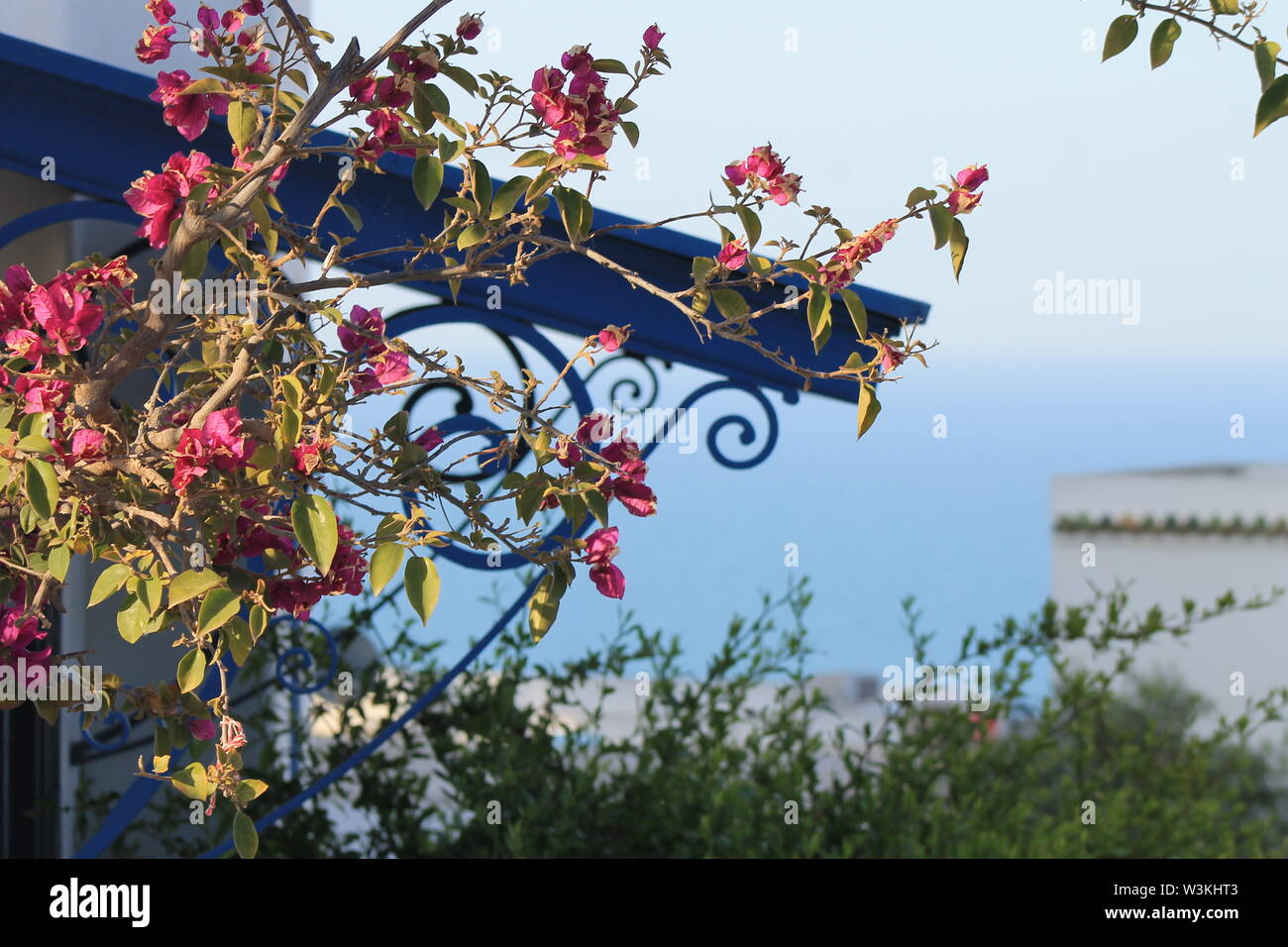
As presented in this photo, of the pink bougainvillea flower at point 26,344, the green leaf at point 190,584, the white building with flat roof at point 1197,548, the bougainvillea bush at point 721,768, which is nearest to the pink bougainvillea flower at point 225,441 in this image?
the green leaf at point 190,584

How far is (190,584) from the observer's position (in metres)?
1.10

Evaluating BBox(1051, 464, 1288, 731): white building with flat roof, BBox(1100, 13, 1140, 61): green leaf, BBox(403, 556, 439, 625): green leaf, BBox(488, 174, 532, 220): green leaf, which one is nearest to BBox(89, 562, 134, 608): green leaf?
BBox(403, 556, 439, 625): green leaf

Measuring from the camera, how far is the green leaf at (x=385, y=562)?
105 cm

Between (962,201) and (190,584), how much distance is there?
88 centimetres

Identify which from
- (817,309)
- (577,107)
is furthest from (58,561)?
(817,309)

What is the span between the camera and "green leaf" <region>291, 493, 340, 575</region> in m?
1.05

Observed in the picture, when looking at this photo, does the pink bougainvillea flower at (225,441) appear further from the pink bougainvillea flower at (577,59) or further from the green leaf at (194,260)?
the pink bougainvillea flower at (577,59)
